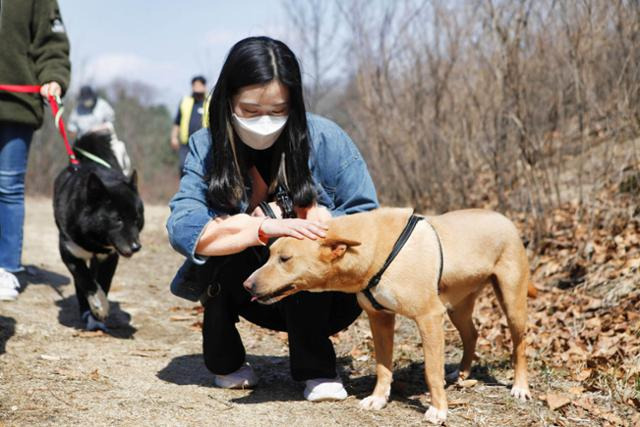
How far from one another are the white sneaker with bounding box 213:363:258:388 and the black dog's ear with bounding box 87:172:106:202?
1.76 metres

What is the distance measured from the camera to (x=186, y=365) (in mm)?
3984

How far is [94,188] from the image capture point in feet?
15.1

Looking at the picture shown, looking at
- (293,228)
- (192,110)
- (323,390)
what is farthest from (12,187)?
(192,110)

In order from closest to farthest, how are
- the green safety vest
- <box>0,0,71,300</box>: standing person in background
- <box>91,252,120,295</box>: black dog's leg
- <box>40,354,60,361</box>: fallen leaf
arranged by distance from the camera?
<box>40,354,60,361</box>: fallen leaf < <box>0,0,71,300</box>: standing person in background < <box>91,252,120,295</box>: black dog's leg < the green safety vest

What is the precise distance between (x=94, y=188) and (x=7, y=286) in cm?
101

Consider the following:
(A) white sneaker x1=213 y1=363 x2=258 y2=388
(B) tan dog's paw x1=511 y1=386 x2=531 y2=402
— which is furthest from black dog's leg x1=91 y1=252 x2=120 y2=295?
(B) tan dog's paw x1=511 y1=386 x2=531 y2=402

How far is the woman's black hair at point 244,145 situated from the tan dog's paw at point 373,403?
3.23 feet

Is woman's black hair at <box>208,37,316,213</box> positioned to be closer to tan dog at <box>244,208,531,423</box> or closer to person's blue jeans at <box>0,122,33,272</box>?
tan dog at <box>244,208,531,423</box>

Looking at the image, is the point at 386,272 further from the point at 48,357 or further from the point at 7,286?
the point at 7,286

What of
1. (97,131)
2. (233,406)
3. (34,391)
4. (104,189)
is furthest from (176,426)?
(97,131)

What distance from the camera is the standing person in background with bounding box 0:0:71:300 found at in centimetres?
469

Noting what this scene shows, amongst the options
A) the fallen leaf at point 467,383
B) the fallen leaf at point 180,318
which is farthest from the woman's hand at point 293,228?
the fallen leaf at point 180,318

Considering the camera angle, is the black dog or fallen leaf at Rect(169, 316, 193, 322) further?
fallen leaf at Rect(169, 316, 193, 322)

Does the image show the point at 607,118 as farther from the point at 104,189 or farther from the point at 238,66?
the point at 104,189
